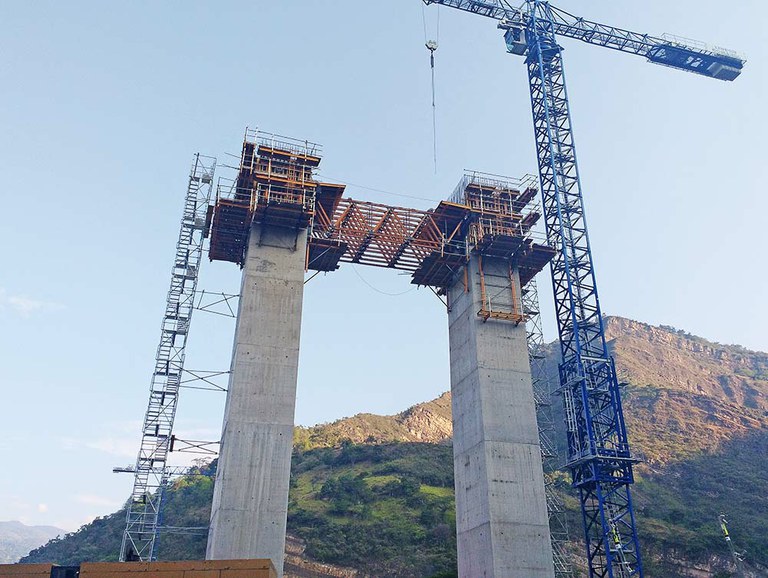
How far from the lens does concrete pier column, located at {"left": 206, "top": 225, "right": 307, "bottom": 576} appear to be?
3469 cm

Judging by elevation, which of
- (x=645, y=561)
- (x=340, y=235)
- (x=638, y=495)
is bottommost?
(x=645, y=561)

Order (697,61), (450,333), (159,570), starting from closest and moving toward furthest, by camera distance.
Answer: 1. (159,570)
2. (450,333)
3. (697,61)

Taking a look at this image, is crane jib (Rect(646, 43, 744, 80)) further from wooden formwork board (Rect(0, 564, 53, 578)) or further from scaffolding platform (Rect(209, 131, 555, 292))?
wooden formwork board (Rect(0, 564, 53, 578))

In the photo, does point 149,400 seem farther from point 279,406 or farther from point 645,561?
point 645,561

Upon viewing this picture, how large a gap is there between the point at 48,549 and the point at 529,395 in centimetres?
9823

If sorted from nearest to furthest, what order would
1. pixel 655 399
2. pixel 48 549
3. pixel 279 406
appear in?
pixel 279 406
pixel 48 549
pixel 655 399

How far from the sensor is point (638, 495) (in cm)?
9462

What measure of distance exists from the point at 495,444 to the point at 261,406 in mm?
13886

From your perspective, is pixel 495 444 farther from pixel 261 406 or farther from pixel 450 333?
pixel 261 406

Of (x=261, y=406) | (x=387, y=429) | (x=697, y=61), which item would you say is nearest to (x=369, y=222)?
(x=261, y=406)

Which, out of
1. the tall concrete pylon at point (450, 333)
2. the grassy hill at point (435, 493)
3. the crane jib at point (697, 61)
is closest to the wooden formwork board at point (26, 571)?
the tall concrete pylon at point (450, 333)

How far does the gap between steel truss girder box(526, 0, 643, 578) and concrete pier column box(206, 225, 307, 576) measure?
1920cm

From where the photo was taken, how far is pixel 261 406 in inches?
1479

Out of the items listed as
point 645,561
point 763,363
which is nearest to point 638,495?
point 645,561
